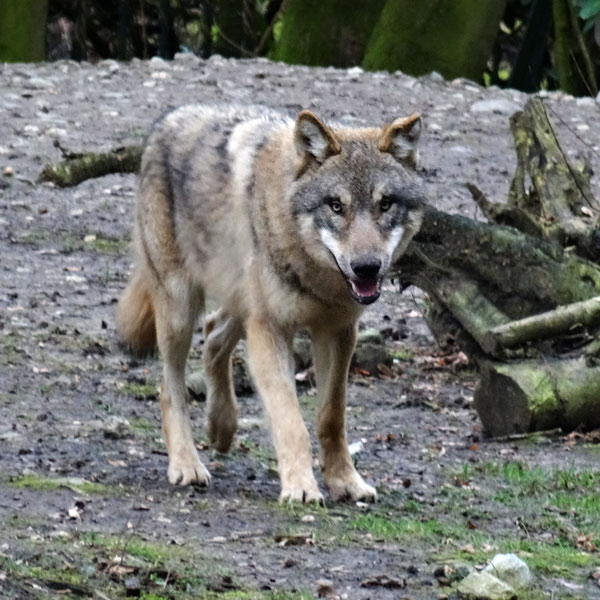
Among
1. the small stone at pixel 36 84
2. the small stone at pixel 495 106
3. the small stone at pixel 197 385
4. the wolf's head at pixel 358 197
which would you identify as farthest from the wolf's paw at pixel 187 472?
the small stone at pixel 36 84

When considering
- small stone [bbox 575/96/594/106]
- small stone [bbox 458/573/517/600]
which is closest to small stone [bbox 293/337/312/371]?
small stone [bbox 458/573/517/600]

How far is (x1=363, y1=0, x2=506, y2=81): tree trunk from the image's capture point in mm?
13742

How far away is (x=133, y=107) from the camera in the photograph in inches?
489

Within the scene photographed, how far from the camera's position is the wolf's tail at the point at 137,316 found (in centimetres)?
644

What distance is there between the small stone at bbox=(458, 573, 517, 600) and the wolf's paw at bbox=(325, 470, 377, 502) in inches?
54.7

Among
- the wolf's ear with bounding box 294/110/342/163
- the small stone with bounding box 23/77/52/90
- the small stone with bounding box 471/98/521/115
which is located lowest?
the small stone with bounding box 23/77/52/90

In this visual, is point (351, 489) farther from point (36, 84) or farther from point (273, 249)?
point (36, 84)

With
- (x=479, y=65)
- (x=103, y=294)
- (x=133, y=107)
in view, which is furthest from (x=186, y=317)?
(x=479, y=65)

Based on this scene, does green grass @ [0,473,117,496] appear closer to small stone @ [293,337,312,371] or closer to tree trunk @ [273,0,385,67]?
small stone @ [293,337,312,371]

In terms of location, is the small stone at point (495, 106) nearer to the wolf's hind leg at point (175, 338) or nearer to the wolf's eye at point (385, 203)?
the wolf's hind leg at point (175, 338)

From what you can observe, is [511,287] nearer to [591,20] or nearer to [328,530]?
[328,530]

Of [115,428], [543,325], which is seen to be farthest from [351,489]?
[543,325]

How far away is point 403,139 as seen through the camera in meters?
5.39

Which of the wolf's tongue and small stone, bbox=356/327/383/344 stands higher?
the wolf's tongue
